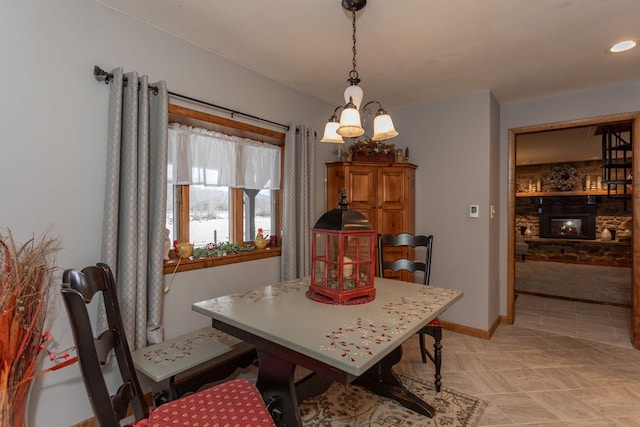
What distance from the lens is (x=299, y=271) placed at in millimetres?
3164

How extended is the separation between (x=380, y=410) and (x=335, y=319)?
1.03 meters

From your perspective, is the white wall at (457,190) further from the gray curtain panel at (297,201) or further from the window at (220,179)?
the window at (220,179)

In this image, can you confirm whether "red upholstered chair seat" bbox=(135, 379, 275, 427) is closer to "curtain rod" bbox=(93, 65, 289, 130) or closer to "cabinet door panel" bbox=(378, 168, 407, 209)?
"curtain rod" bbox=(93, 65, 289, 130)

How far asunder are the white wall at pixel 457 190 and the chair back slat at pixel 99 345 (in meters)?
3.11

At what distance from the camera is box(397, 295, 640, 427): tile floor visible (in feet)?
6.95

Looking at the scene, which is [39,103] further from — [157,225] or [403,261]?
[403,261]

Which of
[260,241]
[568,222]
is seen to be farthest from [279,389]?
[568,222]

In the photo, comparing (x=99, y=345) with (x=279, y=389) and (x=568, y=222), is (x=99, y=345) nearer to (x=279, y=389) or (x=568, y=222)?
(x=279, y=389)

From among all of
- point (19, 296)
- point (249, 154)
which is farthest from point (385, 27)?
point (19, 296)

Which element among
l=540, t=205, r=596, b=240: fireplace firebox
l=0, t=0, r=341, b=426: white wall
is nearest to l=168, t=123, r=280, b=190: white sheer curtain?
l=0, t=0, r=341, b=426: white wall

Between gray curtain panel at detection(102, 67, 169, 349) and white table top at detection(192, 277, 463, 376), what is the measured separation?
518 mm

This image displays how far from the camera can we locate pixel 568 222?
8117 millimetres

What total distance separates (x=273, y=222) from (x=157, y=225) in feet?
4.24

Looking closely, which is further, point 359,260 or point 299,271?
point 299,271
